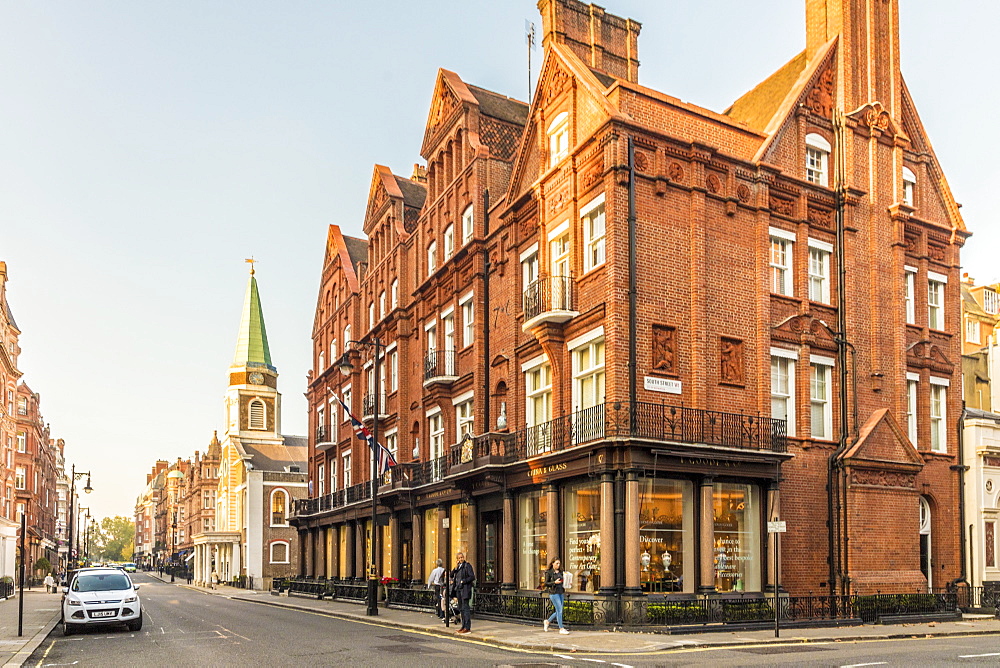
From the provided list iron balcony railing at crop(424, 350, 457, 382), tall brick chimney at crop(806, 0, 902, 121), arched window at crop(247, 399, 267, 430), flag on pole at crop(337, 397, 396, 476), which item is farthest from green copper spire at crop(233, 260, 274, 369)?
tall brick chimney at crop(806, 0, 902, 121)

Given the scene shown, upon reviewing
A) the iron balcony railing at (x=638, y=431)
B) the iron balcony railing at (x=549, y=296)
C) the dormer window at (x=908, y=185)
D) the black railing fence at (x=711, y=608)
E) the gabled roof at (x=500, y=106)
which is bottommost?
the black railing fence at (x=711, y=608)

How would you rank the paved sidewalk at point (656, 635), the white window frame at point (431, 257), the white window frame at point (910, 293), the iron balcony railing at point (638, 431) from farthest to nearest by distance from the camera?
the white window frame at point (431, 257) < the white window frame at point (910, 293) < the iron balcony railing at point (638, 431) < the paved sidewalk at point (656, 635)

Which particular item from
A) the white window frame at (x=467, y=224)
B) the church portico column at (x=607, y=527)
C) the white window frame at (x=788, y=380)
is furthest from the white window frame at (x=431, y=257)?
the church portico column at (x=607, y=527)

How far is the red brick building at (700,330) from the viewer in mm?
25609

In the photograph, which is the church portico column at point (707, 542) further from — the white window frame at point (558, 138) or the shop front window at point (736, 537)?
the white window frame at point (558, 138)

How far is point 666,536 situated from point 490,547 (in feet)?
31.1

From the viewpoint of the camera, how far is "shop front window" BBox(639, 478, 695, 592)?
24.8m

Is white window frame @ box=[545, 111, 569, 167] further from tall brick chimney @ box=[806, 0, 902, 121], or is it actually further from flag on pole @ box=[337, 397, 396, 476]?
flag on pole @ box=[337, 397, 396, 476]

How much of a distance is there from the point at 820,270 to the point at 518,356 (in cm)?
956

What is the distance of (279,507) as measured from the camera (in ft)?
279

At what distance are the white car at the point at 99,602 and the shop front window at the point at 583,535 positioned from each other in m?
11.4

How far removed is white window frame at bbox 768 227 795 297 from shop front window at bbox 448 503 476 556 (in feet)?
41.1

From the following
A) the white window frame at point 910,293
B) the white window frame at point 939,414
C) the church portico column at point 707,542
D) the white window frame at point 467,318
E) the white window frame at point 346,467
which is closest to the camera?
the church portico column at point 707,542

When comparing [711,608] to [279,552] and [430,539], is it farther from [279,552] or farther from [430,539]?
[279,552]
